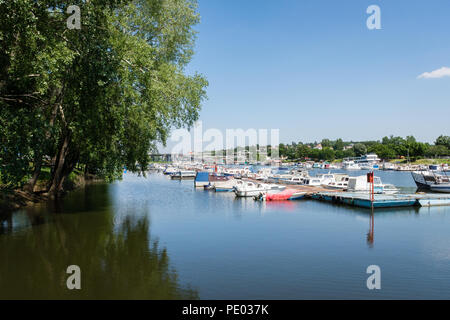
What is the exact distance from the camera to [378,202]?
32906 millimetres

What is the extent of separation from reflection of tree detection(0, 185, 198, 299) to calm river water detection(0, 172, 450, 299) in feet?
0.15

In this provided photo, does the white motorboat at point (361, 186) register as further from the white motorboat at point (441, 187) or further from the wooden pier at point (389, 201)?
the white motorboat at point (441, 187)

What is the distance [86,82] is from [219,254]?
36.7ft

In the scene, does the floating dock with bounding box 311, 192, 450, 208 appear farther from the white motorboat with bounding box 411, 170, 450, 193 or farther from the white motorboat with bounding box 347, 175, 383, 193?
the white motorboat with bounding box 411, 170, 450, 193

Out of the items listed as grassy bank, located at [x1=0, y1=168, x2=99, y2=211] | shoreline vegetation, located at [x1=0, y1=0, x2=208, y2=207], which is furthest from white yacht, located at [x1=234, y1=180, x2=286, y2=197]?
grassy bank, located at [x1=0, y1=168, x2=99, y2=211]

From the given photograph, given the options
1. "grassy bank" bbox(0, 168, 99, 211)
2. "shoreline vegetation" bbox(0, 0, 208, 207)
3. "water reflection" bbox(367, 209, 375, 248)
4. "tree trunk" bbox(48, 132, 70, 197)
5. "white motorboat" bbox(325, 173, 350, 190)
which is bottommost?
"water reflection" bbox(367, 209, 375, 248)

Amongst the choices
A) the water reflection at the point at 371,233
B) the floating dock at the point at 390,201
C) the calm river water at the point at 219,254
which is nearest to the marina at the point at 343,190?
the floating dock at the point at 390,201

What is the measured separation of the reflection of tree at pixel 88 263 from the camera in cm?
1139

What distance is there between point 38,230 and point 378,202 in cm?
2998

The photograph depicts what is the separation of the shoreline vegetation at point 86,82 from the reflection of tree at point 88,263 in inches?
149

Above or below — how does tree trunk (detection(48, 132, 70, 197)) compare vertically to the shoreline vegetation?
below

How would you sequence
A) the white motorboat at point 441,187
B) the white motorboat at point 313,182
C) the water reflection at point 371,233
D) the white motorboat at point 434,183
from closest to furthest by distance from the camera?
1. the water reflection at point 371,233
2. the white motorboat at point 441,187
3. the white motorboat at point 434,183
4. the white motorboat at point 313,182

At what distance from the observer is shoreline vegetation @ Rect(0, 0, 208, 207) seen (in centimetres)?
1513
